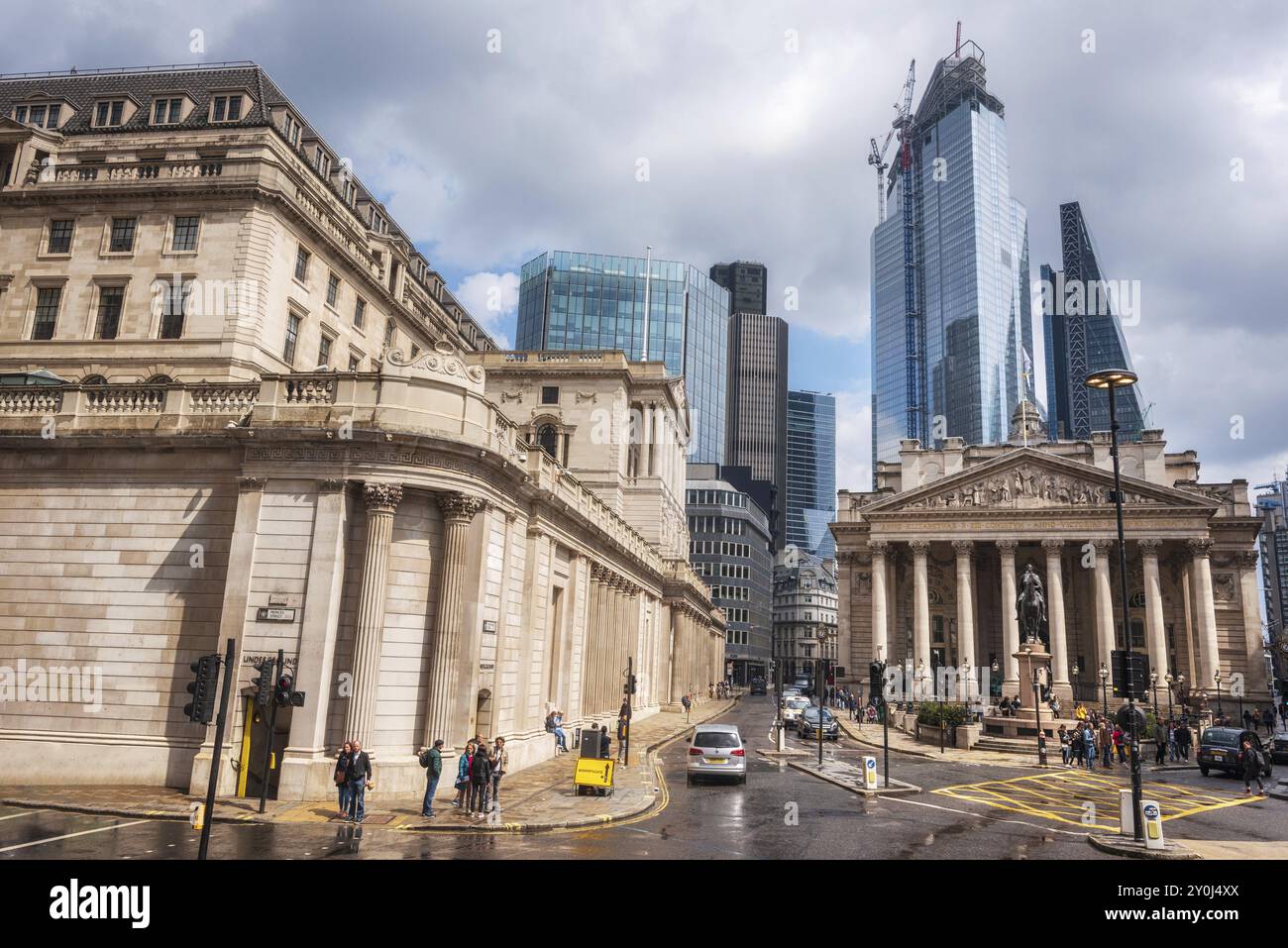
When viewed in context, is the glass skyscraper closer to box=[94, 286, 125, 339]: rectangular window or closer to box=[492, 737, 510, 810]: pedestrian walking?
box=[94, 286, 125, 339]: rectangular window

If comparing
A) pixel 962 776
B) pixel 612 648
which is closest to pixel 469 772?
pixel 962 776

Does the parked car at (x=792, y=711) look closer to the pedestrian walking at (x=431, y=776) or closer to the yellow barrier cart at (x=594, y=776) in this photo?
the yellow barrier cart at (x=594, y=776)

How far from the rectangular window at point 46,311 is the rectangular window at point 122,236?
274cm

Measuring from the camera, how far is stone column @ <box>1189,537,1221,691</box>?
61.0 meters

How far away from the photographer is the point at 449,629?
70.4 feet

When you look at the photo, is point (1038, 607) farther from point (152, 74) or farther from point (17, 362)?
point (152, 74)

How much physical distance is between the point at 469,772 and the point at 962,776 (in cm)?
1847

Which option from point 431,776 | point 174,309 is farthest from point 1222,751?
point 174,309

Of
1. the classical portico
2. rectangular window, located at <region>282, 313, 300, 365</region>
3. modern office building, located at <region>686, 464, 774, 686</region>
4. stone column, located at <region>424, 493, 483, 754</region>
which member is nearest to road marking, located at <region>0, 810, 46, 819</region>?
stone column, located at <region>424, 493, 483, 754</region>

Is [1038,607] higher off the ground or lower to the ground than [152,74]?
lower

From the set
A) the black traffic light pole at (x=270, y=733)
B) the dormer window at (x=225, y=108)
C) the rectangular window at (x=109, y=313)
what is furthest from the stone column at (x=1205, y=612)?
the rectangular window at (x=109, y=313)

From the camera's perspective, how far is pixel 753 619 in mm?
135000

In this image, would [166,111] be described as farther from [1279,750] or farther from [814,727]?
[1279,750]
